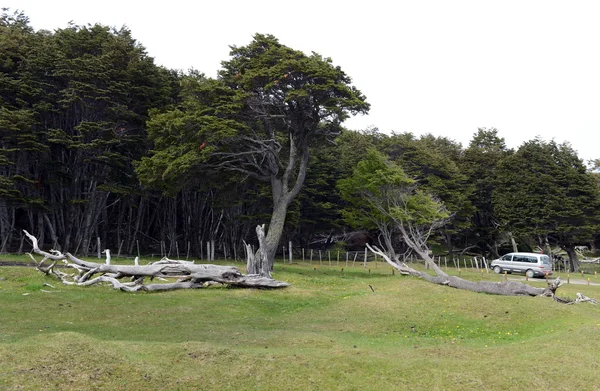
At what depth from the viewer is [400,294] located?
19000mm

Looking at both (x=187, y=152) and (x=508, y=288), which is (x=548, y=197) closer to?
(x=508, y=288)

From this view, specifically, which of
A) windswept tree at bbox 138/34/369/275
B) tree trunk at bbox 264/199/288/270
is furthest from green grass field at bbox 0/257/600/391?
windswept tree at bbox 138/34/369/275

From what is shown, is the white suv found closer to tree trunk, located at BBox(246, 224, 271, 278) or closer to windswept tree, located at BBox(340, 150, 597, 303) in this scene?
windswept tree, located at BBox(340, 150, 597, 303)

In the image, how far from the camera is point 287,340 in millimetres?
10875

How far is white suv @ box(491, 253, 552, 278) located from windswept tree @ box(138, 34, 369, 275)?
56.5ft

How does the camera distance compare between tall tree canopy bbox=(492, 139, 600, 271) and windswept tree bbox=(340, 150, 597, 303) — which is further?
tall tree canopy bbox=(492, 139, 600, 271)

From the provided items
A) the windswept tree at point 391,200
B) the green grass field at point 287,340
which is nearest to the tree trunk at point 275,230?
the windswept tree at point 391,200

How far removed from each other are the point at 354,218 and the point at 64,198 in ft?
68.3

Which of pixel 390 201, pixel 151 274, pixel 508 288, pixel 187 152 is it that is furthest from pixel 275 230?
pixel 508 288

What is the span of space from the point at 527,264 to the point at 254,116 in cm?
Result: 2260

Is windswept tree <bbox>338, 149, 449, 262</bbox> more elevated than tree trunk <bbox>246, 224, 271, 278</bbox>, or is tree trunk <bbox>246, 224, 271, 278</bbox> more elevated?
windswept tree <bbox>338, 149, 449, 262</bbox>

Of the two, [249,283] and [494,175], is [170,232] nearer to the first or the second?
[249,283]

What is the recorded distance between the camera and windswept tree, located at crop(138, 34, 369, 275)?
2636 cm

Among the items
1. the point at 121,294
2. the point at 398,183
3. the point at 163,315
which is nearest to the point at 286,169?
the point at 398,183
